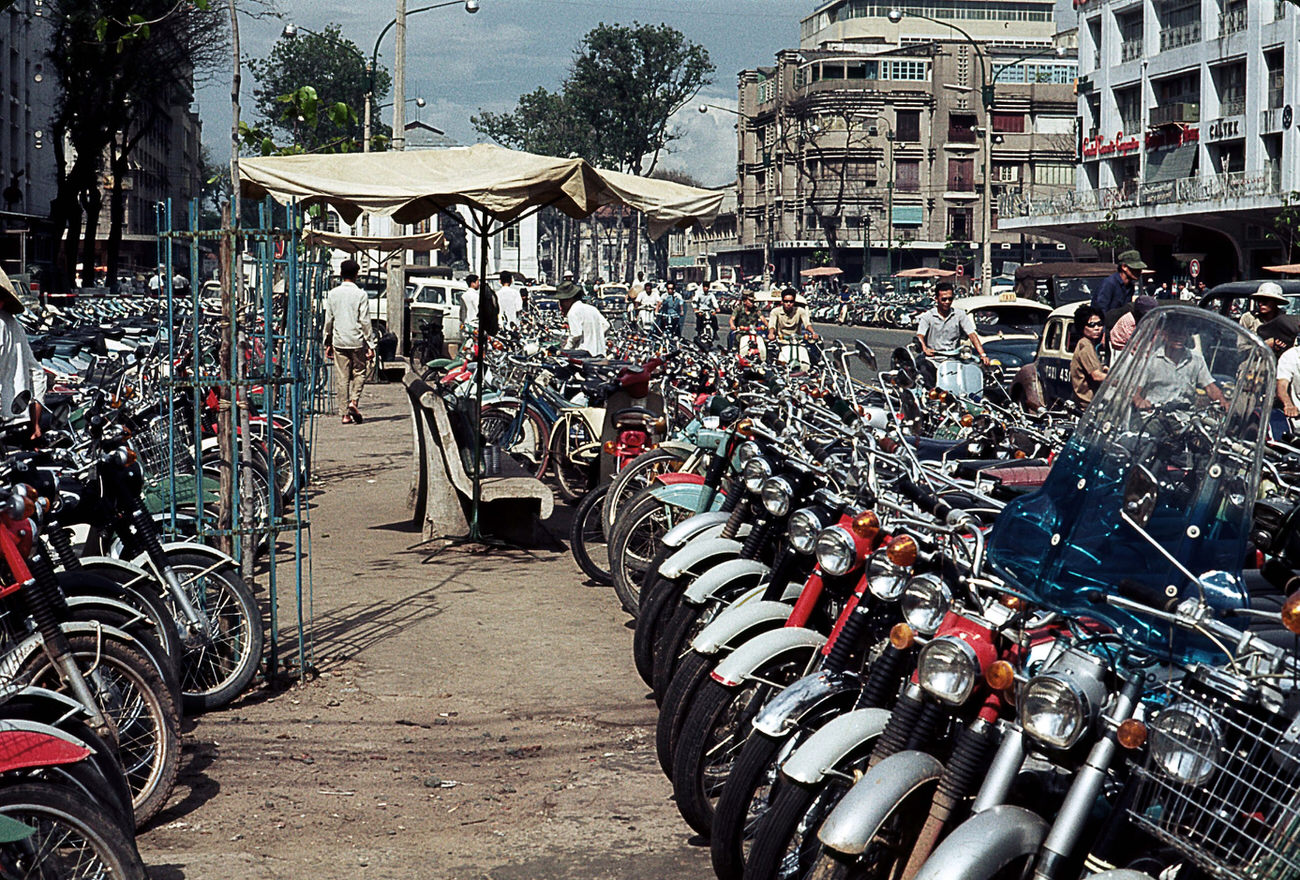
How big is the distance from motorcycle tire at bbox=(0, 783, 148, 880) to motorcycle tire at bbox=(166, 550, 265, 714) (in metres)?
2.48

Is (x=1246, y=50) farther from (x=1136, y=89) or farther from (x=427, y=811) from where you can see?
(x=427, y=811)

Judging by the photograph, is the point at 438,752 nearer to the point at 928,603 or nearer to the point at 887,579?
the point at 887,579

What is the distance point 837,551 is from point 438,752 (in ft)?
6.89

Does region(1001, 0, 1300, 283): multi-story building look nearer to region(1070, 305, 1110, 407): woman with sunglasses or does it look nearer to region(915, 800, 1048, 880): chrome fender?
region(1070, 305, 1110, 407): woman with sunglasses

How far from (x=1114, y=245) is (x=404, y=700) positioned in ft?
158

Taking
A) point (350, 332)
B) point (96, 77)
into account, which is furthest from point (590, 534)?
point (96, 77)

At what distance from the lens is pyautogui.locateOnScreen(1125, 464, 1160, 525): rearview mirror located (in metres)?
3.32

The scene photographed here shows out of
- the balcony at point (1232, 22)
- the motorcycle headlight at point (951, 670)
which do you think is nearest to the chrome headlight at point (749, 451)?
the motorcycle headlight at point (951, 670)

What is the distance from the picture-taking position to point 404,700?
20.5 ft

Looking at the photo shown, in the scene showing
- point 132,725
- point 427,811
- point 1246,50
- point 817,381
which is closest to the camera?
point 132,725

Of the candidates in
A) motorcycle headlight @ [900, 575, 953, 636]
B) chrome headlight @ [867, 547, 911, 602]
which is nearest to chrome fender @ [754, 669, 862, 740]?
chrome headlight @ [867, 547, 911, 602]

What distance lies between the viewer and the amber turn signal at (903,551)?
376 centimetres

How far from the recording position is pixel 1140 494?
3.35m

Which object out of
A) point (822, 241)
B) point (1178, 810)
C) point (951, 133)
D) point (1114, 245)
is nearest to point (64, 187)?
point (1114, 245)
